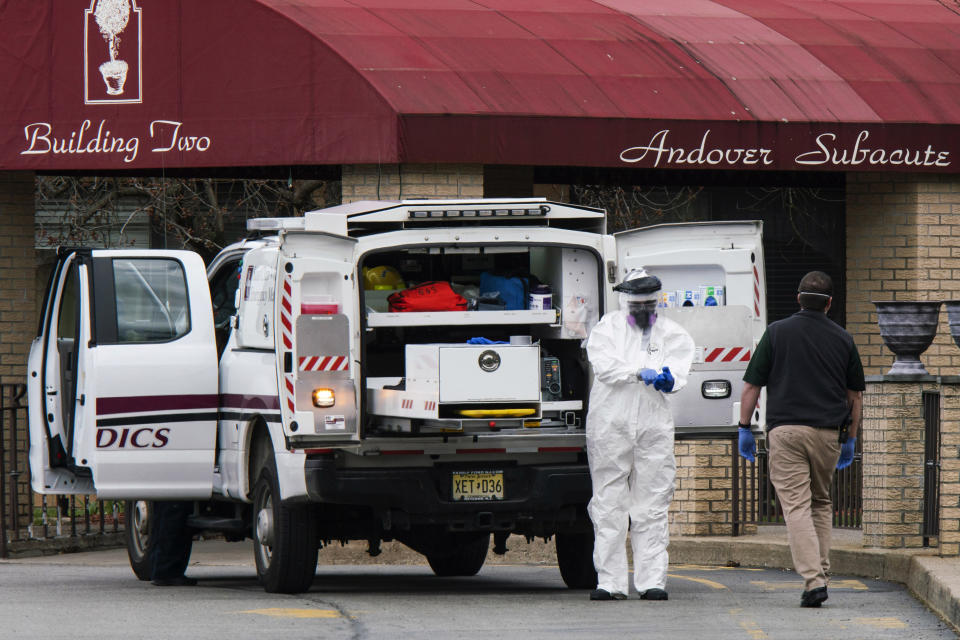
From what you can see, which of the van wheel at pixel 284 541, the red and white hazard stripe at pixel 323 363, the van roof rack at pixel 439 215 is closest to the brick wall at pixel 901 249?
the van roof rack at pixel 439 215

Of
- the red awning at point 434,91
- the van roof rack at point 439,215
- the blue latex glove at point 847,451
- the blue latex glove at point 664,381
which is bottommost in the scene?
the blue latex glove at point 847,451

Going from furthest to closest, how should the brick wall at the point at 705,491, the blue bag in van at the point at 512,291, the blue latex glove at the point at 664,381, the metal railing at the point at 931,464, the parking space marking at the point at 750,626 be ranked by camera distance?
the brick wall at the point at 705,491 → the metal railing at the point at 931,464 → the blue bag in van at the point at 512,291 → the blue latex glove at the point at 664,381 → the parking space marking at the point at 750,626

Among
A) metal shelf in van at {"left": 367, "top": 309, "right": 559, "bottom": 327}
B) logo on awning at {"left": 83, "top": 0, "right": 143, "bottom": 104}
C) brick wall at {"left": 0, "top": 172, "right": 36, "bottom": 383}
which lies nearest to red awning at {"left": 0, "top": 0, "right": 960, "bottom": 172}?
logo on awning at {"left": 83, "top": 0, "right": 143, "bottom": 104}

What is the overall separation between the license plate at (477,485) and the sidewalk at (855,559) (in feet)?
8.33

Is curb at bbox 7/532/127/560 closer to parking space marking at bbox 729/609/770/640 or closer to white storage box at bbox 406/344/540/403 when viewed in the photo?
white storage box at bbox 406/344/540/403

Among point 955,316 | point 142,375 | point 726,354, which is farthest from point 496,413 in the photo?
point 955,316

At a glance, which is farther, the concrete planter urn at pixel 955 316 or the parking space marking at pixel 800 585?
the concrete planter urn at pixel 955 316

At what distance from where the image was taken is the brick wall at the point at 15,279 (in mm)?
16359

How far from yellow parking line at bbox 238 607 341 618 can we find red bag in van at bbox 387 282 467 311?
1788 millimetres

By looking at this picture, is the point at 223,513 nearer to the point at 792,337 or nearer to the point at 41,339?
the point at 41,339

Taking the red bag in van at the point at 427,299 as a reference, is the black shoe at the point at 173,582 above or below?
below

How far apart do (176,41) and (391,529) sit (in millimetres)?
5406

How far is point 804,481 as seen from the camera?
34.3 feet

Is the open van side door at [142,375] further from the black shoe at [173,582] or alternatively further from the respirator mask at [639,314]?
the respirator mask at [639,314]
